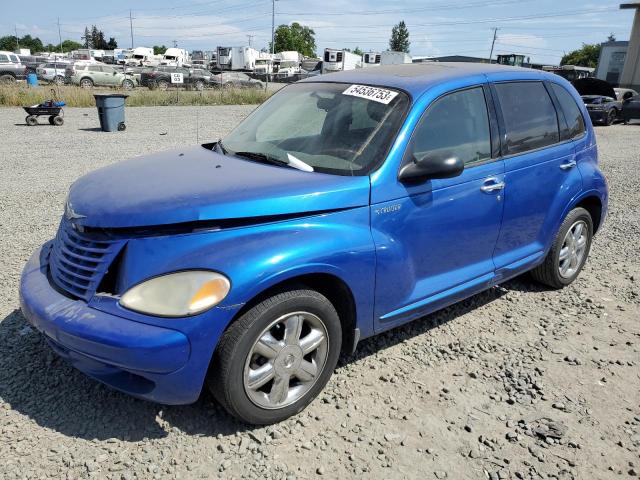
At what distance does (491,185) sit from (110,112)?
13.4m

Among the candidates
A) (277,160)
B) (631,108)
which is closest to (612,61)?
(631,108)

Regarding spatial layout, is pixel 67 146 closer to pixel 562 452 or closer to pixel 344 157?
pixel 344 157

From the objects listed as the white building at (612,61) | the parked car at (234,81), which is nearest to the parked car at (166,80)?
the parked car at (234,81)

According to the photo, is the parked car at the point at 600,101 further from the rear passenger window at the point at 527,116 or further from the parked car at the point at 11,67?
the parked car at the point at 11,67

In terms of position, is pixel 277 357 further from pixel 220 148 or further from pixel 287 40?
pixel 287 40

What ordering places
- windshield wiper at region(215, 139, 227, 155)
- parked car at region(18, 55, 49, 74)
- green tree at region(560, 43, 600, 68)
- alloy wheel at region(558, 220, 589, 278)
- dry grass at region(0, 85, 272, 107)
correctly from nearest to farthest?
windshield wiper at region(215, 139, 227, 155) < alloy wheel at region(558, 220, 589, 278) < dry grass at region(0, 85, 272, 107) < parked car at region(18, 55, 49, 74) < green tree at region(560, 43, 600, 68)

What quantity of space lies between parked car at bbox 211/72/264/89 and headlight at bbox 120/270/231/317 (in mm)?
31281

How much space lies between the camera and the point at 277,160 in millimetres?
3287

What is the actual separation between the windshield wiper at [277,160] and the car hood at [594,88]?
911 inches

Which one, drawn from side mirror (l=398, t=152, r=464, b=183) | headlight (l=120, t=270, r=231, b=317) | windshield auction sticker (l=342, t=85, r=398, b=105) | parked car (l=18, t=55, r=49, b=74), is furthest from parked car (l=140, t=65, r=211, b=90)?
headlight (l=120, t=270, r=231, b=317)

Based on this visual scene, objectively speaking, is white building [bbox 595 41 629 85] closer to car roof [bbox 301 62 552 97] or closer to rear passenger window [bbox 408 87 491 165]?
car roof [bbox 301 62 552 97]

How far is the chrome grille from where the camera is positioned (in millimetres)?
2568

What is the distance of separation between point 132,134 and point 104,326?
1296 centimetres

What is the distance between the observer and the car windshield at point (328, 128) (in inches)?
124
